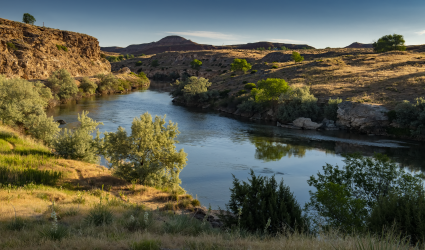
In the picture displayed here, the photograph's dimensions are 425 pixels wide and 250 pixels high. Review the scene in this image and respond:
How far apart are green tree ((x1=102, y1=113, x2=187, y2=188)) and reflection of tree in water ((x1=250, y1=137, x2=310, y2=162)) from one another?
440 inches

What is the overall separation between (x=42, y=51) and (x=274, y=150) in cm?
5179

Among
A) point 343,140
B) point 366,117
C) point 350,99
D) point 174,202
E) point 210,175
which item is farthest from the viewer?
point 350,99

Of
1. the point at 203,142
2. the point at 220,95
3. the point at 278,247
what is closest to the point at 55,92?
the point at 220,95

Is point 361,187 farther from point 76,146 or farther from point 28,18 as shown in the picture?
point 28,18

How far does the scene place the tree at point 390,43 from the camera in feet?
256

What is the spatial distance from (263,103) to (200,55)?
3100 inches

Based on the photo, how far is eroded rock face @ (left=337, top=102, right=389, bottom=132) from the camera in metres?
32.9

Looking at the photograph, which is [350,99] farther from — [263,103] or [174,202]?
[174,202]

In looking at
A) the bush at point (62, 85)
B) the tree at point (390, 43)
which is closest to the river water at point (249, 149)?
the bush at point (62, 85)

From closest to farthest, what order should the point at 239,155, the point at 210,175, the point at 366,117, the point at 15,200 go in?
the point at 15,200
the point at 210,175
the point at 239,155
the point at 366,117

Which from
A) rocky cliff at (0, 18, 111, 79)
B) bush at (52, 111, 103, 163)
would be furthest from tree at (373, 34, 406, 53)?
bush at (52, 111, 103, 163)

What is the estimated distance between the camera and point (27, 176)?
1226 centimetres

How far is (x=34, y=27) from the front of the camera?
2327 inches

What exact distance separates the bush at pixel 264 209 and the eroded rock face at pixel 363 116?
28018mm
